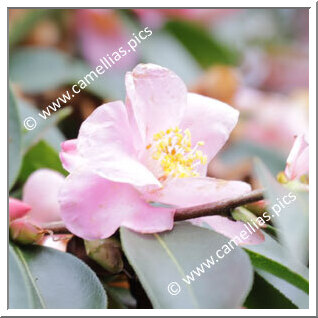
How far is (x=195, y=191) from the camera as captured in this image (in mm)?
561

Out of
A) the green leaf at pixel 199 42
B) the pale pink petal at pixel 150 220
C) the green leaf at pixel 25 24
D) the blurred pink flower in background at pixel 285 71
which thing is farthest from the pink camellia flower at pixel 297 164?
the blurred pink flower in background at pixel 285 71

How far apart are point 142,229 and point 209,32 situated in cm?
86

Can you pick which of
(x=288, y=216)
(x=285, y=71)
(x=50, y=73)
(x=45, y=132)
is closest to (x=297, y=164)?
(x=288, y=216)

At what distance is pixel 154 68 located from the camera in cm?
60

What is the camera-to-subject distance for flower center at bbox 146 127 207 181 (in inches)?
24.0

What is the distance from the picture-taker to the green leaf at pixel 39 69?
1.11 meters

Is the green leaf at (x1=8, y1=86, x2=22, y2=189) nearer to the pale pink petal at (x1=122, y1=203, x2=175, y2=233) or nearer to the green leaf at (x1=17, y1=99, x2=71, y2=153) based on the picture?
the green leaf at (x1=17, y1=99, x2=71, y2=153)

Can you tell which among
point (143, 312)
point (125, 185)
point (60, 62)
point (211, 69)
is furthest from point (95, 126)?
point (211, 69)

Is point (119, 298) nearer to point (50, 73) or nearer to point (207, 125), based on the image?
point (207, 125)

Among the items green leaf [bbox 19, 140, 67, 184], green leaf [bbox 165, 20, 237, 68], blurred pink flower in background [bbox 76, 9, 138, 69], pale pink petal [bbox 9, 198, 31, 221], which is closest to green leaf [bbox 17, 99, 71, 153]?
green leaf [bbox 19, 140, 67, 184]

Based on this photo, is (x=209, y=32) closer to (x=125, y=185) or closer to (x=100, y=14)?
(x=100, y=14)

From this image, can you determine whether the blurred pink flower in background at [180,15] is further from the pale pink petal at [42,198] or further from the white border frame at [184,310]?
the pale pink petal at [42,198]

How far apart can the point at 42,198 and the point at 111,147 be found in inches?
5.8
